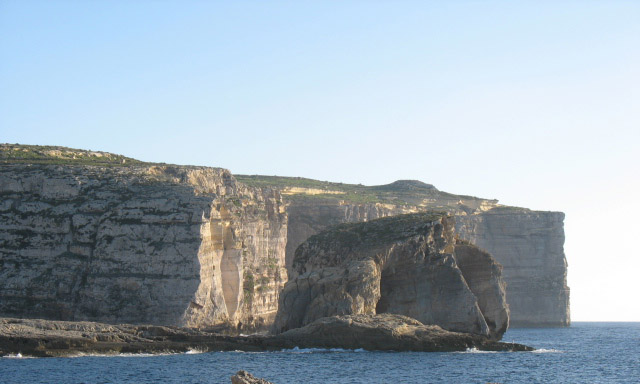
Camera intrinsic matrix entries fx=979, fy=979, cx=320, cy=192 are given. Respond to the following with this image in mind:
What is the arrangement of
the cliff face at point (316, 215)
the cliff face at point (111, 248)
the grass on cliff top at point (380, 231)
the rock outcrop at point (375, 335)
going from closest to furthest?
the rock outcrop at point (375, 335) → the cliff face at point (111, 248) → the grass on cliff top at point (380, 231) → the cliff face at point (316, 215)

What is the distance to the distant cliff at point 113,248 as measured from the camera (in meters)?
58.9

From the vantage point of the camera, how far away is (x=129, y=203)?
6134cm

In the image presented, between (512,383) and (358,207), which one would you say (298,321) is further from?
(358,207)

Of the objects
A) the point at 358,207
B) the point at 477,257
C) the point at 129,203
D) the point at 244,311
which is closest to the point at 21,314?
the point at 129,203

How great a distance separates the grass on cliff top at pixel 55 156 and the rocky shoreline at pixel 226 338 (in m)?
19.4

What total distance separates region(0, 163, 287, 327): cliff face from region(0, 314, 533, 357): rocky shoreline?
5564mm

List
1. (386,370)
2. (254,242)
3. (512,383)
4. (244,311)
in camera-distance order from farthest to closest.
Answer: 1. (254,242)
2. (244,311)
3. (386,370)
4. (512,383)

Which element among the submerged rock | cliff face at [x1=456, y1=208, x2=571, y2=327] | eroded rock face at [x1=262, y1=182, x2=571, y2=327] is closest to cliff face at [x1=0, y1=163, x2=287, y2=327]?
the submerged rock

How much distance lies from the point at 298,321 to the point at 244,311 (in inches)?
538

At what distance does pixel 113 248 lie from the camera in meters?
60.3

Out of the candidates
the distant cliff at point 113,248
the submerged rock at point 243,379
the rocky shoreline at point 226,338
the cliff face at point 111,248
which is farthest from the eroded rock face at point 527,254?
the submerged rock at point 243,379

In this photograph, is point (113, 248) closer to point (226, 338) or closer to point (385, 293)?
point (226, 338)

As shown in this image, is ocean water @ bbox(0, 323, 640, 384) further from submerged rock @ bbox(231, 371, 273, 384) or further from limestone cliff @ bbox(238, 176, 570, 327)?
limestone cliff @ bbox(238, 176, 570, 327)

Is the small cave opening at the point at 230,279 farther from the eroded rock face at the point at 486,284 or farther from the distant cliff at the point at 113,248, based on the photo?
the eroded rock face at the point at 486,284
